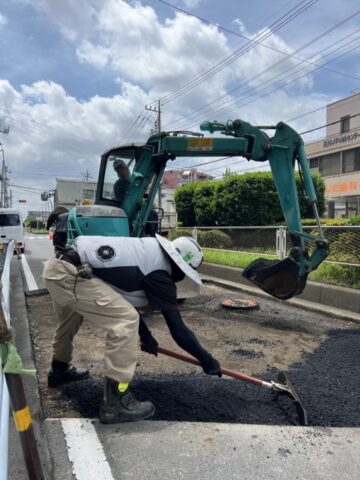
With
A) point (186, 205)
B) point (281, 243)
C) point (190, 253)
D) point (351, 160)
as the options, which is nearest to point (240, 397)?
point (190, 253)

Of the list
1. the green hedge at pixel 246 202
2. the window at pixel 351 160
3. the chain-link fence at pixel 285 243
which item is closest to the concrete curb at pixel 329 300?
the chain-link fence at pixel 285 243

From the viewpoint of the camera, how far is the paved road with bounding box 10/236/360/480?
2281 millimetres

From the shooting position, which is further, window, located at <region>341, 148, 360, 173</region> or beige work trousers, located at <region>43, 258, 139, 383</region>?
window, located at <region>341, 148, 360, 173</region>

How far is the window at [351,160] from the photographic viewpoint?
91.3 ft

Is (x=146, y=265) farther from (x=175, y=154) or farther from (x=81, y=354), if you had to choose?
(x=175, y=154)

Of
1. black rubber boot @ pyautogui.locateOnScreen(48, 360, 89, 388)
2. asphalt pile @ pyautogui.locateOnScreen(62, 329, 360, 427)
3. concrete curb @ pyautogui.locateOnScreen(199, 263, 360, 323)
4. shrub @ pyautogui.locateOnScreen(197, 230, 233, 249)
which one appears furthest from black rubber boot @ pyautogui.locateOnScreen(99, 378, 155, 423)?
shrub @ pyautogui.locateOnScreen(197, 230, 233, 249)

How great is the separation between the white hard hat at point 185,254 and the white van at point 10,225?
16.9 m

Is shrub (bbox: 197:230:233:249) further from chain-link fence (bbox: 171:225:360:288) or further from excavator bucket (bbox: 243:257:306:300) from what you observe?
excavator bucket (bbox: 243:257:306:300)

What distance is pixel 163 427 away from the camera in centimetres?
274

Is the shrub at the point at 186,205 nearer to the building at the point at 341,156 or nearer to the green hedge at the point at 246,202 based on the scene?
the green hedge at the point at 246,202

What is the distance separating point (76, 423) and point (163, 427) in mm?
582

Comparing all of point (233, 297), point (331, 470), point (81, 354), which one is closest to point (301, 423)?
point (331, 470)

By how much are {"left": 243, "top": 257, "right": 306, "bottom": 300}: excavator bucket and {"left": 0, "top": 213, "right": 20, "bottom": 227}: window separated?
16.1 m

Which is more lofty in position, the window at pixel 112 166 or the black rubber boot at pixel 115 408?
the window at pixel 112 166
